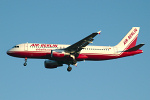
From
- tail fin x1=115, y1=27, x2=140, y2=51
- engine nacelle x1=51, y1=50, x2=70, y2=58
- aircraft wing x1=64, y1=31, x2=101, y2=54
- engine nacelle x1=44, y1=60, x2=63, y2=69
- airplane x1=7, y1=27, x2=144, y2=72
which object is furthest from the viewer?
tail fin x1=115, y1=27, x2=140, y2=51

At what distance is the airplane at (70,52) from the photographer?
6050 centimetres

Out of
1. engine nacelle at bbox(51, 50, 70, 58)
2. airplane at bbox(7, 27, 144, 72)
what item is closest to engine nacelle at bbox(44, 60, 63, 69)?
airplane at bbox(7, 27, 144, 72)

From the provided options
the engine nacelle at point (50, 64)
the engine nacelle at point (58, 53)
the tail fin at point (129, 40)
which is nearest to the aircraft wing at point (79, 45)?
the engine nacelle at point (58, 53)

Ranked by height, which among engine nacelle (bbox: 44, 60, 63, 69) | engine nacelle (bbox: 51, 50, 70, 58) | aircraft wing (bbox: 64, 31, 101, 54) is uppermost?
aircraft wing (bbox: 64, 31, 101, 54)

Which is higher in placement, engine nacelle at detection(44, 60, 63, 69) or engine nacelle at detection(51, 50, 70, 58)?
engine nacelle at detection(51, 50, 70, 58)

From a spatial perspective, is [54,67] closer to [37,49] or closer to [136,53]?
[37,49]

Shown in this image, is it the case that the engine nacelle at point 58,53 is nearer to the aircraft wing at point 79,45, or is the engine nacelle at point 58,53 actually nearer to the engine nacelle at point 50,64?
the aircraft wing at point 79,45

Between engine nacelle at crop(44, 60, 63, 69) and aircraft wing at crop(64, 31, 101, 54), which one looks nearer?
aircraft wing at crop(64, 31, 101, 54)

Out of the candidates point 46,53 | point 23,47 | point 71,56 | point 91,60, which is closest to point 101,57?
point 91,60

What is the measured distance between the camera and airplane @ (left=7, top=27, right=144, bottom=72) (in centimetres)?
6050

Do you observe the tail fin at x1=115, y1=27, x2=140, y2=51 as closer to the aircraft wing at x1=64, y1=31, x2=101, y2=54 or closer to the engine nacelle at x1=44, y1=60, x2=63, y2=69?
the aircraft wing at x1=64, y1=31, x2=101, y2=54

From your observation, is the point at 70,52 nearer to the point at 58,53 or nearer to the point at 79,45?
the point at 79,45

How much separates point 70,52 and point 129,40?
14.8 m

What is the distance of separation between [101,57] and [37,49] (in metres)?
12.4
